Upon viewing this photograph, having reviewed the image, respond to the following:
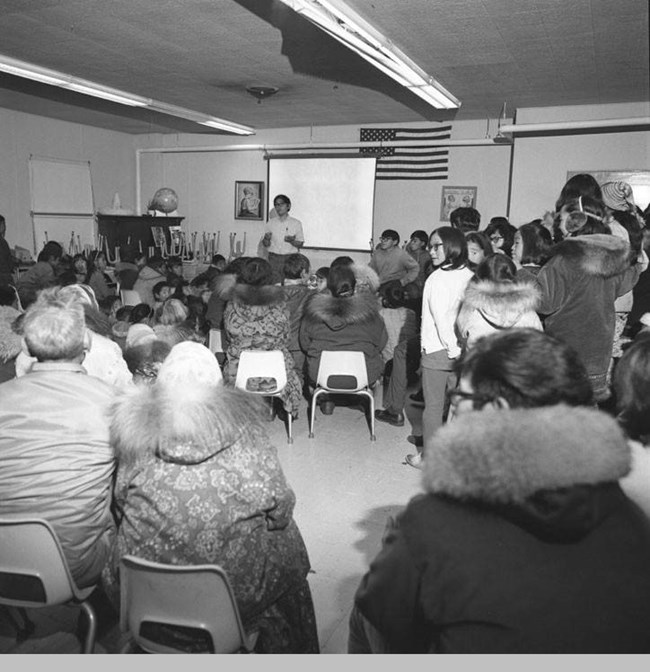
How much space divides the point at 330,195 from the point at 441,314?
22.3 feet

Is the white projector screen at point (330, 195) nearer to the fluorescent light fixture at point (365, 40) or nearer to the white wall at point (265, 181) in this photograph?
the white wall at point (265, 181)

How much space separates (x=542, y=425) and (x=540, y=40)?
4.81 metres

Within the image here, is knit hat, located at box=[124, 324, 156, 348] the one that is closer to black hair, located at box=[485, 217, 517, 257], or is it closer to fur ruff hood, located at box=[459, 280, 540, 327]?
fur ruff hood, located at box=[459, 280, 540, 327]

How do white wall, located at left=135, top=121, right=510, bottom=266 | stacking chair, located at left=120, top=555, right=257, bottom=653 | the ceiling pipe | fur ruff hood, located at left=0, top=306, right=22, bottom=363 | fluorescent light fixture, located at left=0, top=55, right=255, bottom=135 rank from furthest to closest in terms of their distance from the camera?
white wall, located at left=135, top=121, right=510, bottom=266, the ceiling pipe, fluorescent light fixture, located at left=0, top=55, right=255, bottom=135, fur ruff hood, located at left=0, top=306, right=22, bottom=363, stacking chair, located at left=120, top=555, right=257, bottom=653

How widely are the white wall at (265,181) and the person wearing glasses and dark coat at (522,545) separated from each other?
8.24 m

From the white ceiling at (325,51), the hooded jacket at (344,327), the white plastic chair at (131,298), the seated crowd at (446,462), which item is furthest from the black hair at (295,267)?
the white plastic chair at (131,298)

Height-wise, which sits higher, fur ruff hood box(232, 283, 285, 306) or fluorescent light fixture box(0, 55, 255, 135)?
fluorescent light fixture box(0, 55, 255, 135)

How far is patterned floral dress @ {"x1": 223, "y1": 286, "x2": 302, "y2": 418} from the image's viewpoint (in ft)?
13.6

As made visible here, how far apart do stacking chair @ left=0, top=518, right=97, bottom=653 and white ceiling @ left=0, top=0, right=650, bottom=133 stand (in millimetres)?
3880

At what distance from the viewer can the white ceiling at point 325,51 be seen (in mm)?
4352

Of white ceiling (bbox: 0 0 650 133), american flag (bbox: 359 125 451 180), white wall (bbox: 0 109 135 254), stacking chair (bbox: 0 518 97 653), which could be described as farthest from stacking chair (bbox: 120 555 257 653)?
white wall (bbox: 0 109 135 254)

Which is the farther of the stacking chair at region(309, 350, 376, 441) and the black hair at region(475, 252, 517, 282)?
the stacking chair at region(309, 350, 376, 441)

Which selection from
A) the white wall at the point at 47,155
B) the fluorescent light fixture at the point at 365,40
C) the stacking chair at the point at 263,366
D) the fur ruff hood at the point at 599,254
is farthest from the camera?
the white wall at the point at 47,155

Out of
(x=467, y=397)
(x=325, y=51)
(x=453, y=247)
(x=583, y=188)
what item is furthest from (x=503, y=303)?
(x=325, y=51)
